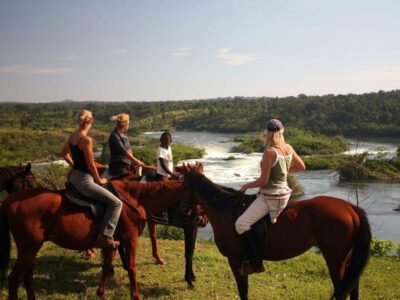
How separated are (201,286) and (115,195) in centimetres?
237

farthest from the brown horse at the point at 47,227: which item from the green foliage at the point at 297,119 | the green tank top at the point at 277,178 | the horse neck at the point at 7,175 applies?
the green foliage at the point at 297,119

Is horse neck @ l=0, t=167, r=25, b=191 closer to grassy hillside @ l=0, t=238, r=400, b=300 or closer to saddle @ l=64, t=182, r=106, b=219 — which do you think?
grassy hillside @ l=0, t=238, r=400, b=300

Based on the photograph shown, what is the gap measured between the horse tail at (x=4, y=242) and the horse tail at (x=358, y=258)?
435cm

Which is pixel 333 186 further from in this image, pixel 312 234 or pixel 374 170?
pixel 312 234

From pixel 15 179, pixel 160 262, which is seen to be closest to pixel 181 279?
pixel 160 262

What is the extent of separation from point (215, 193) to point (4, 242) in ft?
9.59

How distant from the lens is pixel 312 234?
5102 millimetres

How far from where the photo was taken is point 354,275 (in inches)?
194

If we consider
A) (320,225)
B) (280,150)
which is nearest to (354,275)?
(320,225)

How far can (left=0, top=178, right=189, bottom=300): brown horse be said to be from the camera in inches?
197

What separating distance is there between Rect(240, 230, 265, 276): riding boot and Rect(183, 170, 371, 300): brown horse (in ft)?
0.26

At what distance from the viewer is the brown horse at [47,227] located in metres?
5.00

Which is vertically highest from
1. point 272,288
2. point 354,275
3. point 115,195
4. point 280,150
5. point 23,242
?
point 280,150

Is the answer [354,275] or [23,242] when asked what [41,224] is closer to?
[23,242]
